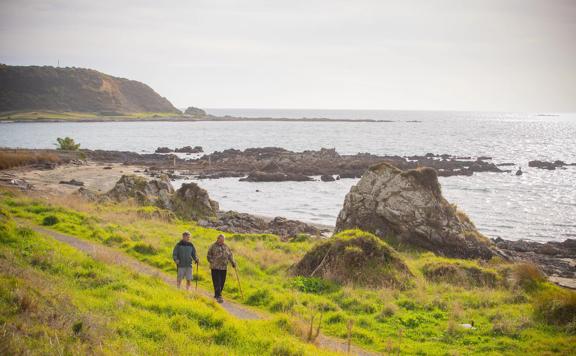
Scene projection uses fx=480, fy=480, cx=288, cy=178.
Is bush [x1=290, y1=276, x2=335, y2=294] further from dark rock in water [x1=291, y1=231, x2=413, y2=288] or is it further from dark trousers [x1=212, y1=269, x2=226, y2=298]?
dark trousers [x1=212, y1=269, x2=226, y2=298]

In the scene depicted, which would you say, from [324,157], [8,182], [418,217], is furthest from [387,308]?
[324,157]

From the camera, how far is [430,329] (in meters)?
14.2

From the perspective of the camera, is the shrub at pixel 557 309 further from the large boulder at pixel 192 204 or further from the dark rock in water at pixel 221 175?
the dark rock in water at pixel 221 175

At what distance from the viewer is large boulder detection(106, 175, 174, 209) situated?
38875 millimetres

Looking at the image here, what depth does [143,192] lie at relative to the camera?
40.3 meters

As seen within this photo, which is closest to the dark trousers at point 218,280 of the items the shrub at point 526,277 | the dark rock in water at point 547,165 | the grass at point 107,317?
the grass at point 107,317

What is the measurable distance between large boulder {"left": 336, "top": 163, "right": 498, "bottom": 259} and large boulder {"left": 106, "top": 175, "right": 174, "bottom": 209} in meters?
15.9

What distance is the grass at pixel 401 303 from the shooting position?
520 inches

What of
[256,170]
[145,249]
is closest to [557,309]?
[145,249]

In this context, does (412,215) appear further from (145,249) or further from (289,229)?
(145,249)

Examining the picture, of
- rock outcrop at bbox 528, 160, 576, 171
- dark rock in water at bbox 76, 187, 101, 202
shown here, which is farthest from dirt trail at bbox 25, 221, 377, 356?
rock outcrop at bbox 528, 160, 576, 171

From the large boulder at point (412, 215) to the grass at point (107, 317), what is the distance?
17265 millimetres

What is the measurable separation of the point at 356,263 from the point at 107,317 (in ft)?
37.8

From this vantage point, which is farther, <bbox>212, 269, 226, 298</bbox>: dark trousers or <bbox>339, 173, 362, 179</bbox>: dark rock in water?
<bbox>339, 173, 362, 179</bbox>: dark rock in water
